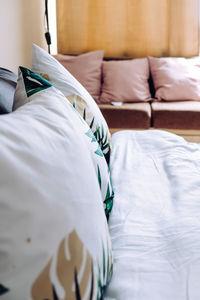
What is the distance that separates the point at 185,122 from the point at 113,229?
2276 mm

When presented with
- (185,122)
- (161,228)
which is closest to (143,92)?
(185,122)

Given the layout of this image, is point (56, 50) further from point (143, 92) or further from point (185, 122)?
point (185, 122)

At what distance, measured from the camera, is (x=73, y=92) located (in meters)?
1.19

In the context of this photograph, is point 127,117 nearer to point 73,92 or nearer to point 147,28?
point 147,28

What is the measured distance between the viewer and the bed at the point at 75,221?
45 cm

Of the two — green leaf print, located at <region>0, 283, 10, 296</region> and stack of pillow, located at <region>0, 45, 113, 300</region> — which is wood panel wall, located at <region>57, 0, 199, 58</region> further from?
green leaf print, located at <region>0, 283, 10, 296</region>

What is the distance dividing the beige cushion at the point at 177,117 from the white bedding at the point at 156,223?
1538 millimetres

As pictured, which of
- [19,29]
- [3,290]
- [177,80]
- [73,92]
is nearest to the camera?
[3,290]

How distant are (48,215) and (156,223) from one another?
50cm

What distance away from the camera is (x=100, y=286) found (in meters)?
0.58

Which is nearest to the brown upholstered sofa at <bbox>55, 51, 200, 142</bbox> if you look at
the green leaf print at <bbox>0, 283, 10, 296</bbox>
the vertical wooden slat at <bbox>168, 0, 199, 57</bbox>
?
the vertical wooden slat at <bbox>168, 0, 199, 57</bbox>

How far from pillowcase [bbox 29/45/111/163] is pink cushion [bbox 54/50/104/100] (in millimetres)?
2087

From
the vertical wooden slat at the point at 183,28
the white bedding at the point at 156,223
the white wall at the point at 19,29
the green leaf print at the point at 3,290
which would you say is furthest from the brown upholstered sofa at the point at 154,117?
the green leaf print at the point at 3,290

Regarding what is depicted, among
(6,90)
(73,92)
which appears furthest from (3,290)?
(73,92)
